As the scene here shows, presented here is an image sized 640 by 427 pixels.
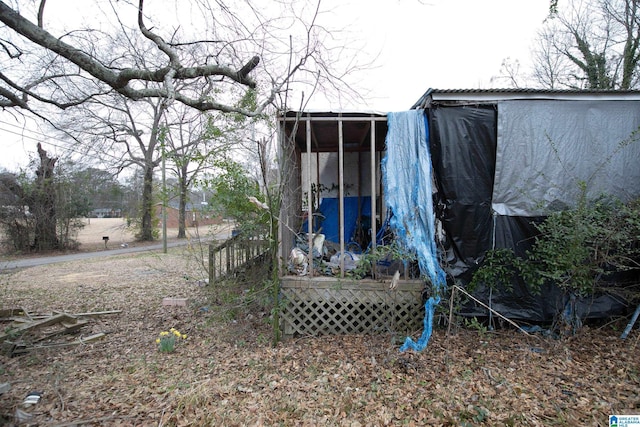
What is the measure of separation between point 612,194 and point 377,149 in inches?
164

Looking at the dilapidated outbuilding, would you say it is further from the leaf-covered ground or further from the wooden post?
the wooden post

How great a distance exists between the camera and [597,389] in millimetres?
3035

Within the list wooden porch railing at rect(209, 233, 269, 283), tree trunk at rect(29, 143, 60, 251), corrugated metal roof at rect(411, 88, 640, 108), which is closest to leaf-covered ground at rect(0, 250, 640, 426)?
wooden porch railing at rect(209, 233, 269, 283)

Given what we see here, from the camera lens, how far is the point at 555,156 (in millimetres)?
4055

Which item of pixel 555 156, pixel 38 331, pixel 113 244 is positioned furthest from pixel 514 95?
pixel 113 244

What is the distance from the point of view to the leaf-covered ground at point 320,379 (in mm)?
2797

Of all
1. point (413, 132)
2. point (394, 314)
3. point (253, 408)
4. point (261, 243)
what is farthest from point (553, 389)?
point (261, 243)

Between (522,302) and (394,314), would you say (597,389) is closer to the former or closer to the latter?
(522,302)

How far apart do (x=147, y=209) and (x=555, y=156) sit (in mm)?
18756

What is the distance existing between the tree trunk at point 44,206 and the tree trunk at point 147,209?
13.1ft

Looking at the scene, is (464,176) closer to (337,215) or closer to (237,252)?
(337,215)

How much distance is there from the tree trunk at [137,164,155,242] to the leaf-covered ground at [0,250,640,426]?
1408 centimetres

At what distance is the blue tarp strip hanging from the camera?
393 centimetres

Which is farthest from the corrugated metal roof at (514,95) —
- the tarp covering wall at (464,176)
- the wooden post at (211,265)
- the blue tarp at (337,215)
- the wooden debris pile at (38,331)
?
the wooden debris pile at (38,331)
